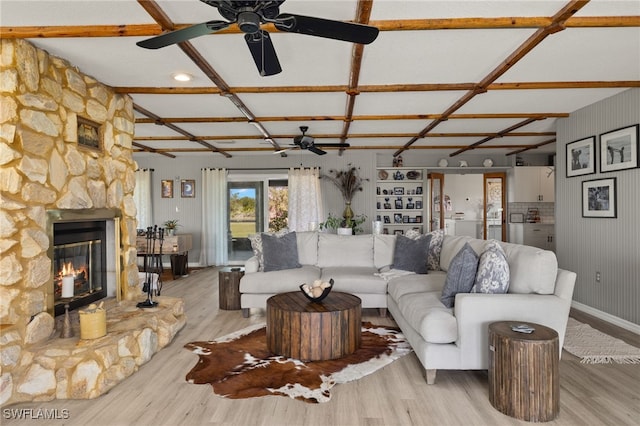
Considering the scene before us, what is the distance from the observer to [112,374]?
2803 millimetres

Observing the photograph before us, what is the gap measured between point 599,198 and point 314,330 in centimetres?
390

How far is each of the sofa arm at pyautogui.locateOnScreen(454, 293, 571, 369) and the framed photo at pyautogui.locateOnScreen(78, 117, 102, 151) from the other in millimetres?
3561

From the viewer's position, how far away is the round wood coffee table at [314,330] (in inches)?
126

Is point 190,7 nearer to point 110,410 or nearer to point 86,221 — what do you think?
point 86,221

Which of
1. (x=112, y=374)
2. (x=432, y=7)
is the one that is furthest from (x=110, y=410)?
(x=432, y=7)

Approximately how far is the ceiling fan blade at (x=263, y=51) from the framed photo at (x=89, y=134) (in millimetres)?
1995

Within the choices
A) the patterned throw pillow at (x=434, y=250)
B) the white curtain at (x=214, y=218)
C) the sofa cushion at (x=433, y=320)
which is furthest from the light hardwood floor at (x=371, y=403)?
the white curtain at (x=214, y=218)

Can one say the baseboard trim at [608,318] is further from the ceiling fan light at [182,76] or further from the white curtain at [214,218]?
the white curtain at [214,218]

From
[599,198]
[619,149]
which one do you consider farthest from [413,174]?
[619,149]

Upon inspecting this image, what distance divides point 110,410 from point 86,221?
188 centimetres

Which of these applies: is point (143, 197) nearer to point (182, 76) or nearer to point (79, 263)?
point (79, 263)

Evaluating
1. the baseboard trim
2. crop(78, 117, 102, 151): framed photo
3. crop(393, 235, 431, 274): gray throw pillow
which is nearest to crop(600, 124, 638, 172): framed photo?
the baseboard trim

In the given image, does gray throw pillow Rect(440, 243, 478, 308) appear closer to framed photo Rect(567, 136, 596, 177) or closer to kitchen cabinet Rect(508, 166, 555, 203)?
framed photo Rect(567, 136, 596, 177)

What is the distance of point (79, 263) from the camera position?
11.9ft
